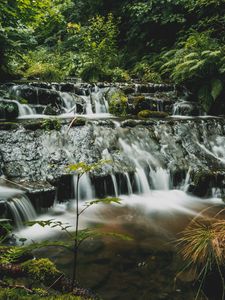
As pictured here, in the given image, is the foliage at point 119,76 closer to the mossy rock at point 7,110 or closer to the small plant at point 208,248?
the mossy rock at point 7,110

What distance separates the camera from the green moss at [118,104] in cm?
895

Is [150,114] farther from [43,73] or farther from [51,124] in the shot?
[43,73]

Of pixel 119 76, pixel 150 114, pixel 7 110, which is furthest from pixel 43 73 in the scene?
pixel 150 114

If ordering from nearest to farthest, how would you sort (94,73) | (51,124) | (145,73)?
1. (51,124)
2. (94,73)
3. (145,73)

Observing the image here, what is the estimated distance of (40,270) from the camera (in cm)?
217

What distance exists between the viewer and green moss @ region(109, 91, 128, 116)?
29.3 ft

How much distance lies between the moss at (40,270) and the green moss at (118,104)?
6.95 m

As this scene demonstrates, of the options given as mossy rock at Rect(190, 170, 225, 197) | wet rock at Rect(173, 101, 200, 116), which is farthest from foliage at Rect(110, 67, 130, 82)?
mossy rock at Rect(190, 170, 225, 197)

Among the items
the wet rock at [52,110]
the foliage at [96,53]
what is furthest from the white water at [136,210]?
the foliage at [96,53]

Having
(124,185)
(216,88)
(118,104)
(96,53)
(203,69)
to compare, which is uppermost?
(96,53)

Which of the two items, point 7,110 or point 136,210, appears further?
point 7,110

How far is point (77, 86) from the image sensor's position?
378 inches

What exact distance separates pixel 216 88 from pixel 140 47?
6.77 metres

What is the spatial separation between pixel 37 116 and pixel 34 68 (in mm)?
3788
